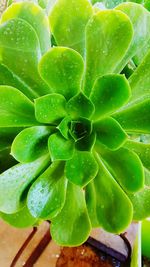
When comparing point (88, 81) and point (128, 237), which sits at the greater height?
point (88, 81)

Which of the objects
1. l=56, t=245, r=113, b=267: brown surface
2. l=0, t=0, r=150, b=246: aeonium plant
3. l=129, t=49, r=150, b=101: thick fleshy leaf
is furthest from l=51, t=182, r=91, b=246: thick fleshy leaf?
l=56, t=245, r=113, b=267: brown surface

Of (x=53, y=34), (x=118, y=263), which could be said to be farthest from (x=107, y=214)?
(x=118, y=263)

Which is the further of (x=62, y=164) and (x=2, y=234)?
(x=2, y=234)

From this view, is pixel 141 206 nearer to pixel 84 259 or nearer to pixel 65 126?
pixel 65 126

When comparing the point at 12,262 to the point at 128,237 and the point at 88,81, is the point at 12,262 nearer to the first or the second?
the point at 128,237

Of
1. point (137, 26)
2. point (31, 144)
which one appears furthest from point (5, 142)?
point (137, 26)

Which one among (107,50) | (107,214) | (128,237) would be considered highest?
(107,50)

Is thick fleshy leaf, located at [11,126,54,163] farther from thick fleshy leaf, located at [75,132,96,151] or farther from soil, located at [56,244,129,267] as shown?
soil, located at [56,244,129,267]
